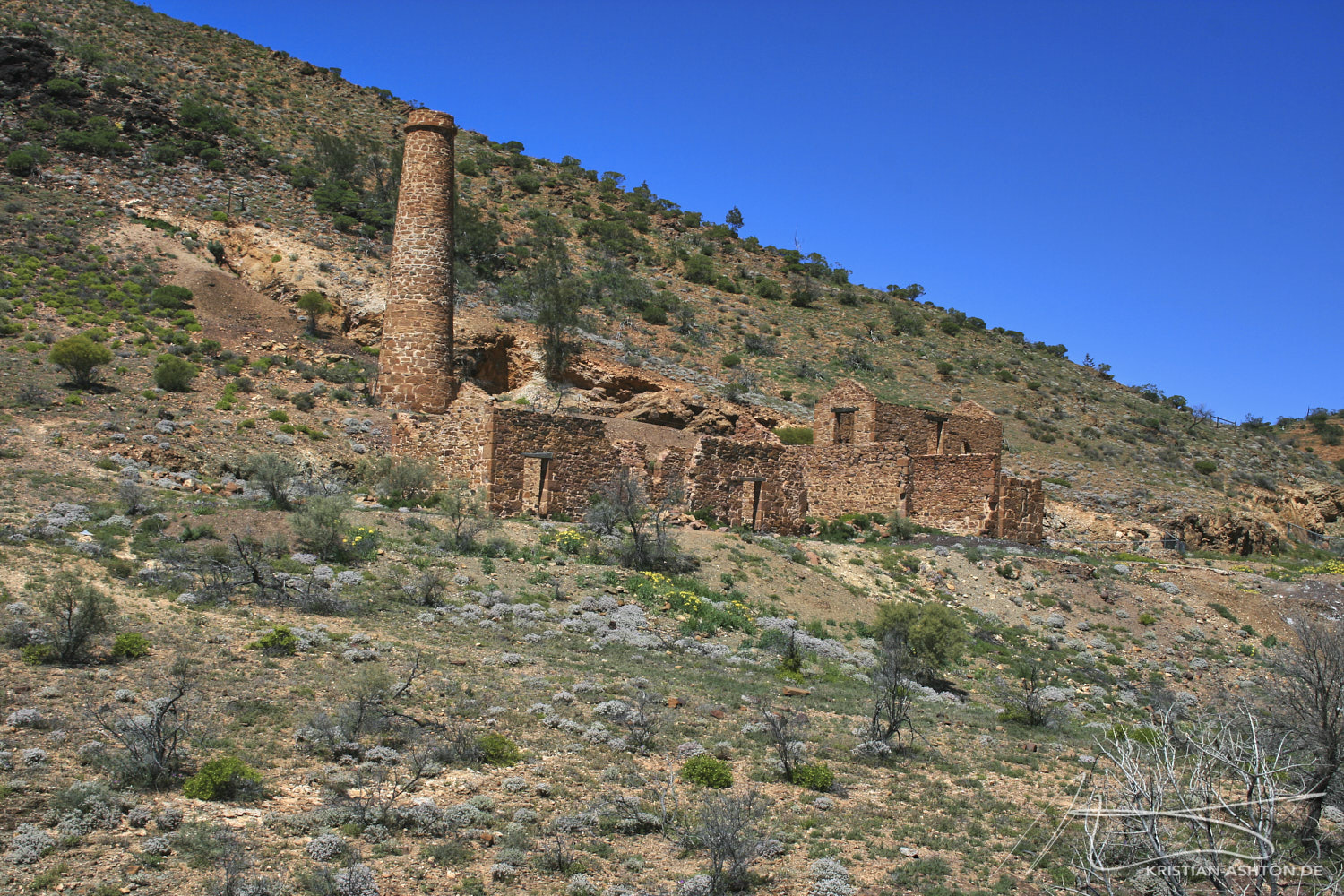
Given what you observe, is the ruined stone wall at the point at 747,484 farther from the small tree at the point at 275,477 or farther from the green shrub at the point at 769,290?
the green shrub at the point at 769,290

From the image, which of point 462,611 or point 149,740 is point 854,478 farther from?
point 149,740

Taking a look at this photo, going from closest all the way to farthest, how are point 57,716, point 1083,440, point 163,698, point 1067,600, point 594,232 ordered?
point 57,716
point 163,698
point 1067,600
point 1083,440
point 594,232

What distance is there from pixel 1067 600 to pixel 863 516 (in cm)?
622

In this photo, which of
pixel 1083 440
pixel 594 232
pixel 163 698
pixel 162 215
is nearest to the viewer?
pixel 163 698

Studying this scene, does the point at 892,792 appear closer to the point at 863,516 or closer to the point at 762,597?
the point at 762,597

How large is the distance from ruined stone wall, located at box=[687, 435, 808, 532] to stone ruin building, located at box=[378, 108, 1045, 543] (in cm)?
4

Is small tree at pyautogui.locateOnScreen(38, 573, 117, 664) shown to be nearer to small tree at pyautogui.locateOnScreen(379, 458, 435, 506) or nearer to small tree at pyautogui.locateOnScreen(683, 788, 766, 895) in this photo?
small tree at pyautogui.locateOnScreen(683, 788, 766, 895)

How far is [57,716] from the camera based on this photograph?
8.44 m

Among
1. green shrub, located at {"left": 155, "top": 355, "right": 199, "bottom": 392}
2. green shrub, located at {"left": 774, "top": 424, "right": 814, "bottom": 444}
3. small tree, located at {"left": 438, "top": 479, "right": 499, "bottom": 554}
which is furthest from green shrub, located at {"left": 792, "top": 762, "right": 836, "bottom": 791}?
green shrub, located at {"left": 774, "top": 424, "right": 814, "bottom": 444}

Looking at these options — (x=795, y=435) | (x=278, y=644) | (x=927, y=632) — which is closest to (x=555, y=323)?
(x=795, y=435)

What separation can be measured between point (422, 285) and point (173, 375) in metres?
7.08

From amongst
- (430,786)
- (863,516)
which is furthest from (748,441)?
(430,786)

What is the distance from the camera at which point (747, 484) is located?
24.1 m

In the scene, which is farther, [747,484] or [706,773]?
[747,484]
